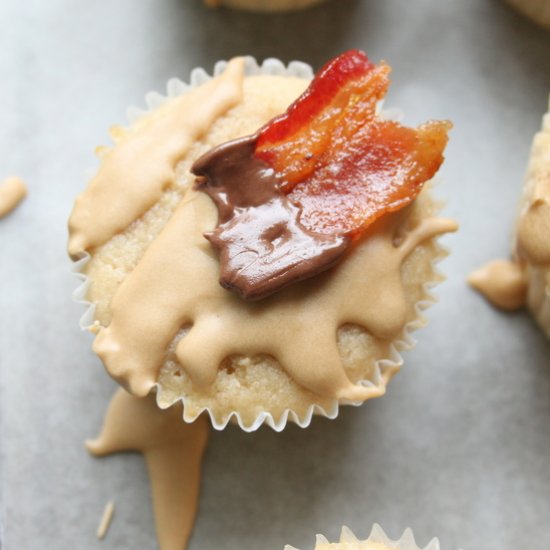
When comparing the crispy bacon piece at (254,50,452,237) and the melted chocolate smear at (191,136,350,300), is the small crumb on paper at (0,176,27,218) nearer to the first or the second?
the melted chocolate smear at (191,136,350,300)

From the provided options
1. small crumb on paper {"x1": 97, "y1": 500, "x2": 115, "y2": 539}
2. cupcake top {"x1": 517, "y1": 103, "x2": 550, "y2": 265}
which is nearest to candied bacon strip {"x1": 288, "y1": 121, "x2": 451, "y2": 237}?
cupcake top {"x1": 517, "y1": 103, "x2": 550, "y2": 265}

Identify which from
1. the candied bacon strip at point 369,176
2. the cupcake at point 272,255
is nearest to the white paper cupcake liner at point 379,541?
the cupcake at point 272,255

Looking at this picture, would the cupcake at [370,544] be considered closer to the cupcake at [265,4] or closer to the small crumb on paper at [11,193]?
the small crumb on paper at [11,193]

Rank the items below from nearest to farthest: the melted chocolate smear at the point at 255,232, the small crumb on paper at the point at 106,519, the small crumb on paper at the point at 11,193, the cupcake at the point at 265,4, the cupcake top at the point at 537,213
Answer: the melted chocolate smear at the point at 255,232 → the cupcake top at the point at 537,213 → the small crumb on paper at the point at 106,519 → the small crumb on paper at the point at 11,193 → the cupcake at the point at 265,4

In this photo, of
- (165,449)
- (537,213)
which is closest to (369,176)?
(537,213)

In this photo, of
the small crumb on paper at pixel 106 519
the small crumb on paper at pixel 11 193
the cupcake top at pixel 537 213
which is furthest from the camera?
the small crumb on paper at pixel 11 193

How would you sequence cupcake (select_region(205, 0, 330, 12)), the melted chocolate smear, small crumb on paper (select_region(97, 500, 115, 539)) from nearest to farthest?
the melted chocolate smear, small crumb on paper (select_region(97, 500, 115, 539)), cupcake (select_region(205, 0, 330, 12))
